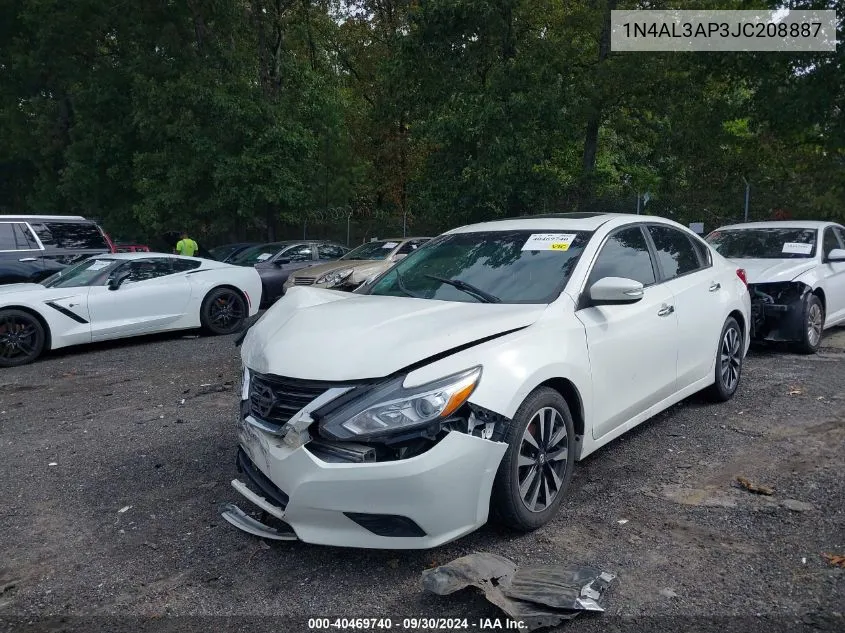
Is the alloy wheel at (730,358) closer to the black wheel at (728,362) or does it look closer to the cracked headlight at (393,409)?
the black wheel at (728,362)

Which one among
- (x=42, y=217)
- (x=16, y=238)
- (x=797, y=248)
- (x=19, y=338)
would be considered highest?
(x=42, y=217)

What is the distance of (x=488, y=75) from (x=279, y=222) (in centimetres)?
1007

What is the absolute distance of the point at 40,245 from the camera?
10781 mm

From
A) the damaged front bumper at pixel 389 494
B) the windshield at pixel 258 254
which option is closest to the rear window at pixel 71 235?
the windshield at pixel 258 254

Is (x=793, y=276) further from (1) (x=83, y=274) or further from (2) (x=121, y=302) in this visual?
(1) (x=83, y=274)

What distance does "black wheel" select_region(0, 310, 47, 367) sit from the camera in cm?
823

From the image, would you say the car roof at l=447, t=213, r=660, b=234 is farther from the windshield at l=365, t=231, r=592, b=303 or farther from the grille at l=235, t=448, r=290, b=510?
the grille at l=235, t=448, r=290, b=510

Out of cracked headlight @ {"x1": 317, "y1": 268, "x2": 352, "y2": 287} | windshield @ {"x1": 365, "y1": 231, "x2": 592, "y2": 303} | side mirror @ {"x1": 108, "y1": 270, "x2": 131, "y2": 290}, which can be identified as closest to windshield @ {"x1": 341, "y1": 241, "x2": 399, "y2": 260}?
cracked headlight @ {"x1": 317, "y1": 268, "x2": 352, "y2": 287}

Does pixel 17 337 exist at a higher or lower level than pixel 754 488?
higher

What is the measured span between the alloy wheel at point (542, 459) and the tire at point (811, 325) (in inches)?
202

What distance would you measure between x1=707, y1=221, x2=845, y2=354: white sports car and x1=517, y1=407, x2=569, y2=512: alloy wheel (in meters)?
4.92

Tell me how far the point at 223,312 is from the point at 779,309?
7463 millimetres

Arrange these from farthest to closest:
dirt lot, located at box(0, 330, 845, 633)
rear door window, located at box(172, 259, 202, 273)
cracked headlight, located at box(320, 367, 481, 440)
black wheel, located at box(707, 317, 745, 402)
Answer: rear door window, located at box(172, 259, 202, 273), black wheel, located at box(707, 317, 745, 402), cracked headlight, located at box(320, 367, 481, 440), dirt lot, located at box(0, 330, 845, 633)

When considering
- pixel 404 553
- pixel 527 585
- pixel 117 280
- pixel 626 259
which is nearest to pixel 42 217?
pixel 117 280
